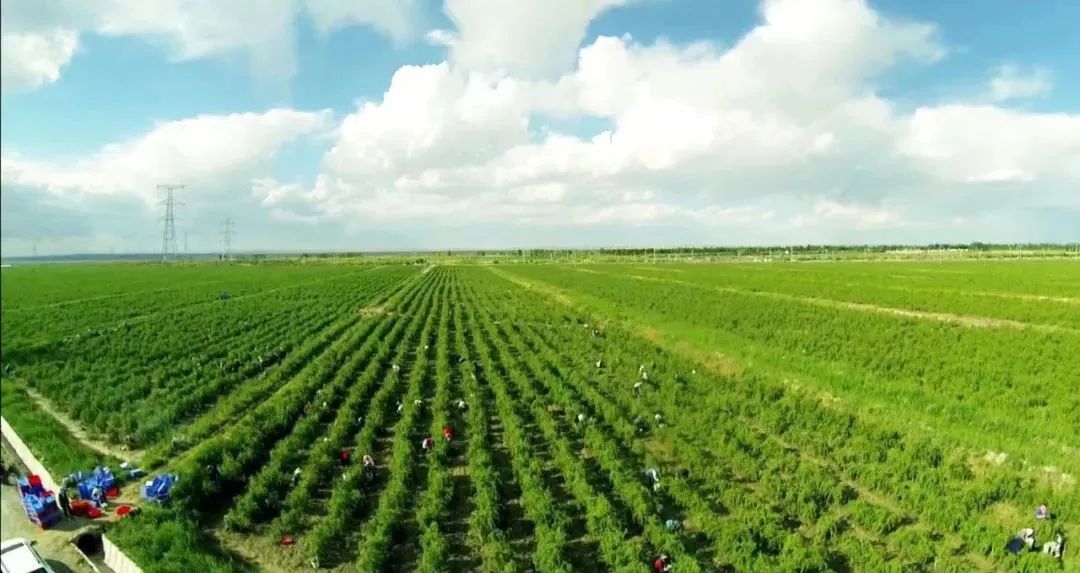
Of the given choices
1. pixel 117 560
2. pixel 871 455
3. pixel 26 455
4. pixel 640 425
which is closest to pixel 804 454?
pixel 871 455

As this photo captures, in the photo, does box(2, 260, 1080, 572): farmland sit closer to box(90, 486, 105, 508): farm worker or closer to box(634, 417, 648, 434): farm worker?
box(634, 417, 648, 434): farm worker

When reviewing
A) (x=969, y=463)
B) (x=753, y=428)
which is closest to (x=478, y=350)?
(x=753, y=428)

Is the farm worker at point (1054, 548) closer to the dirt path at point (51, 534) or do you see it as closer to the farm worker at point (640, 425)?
the farm worker at point (640, 425)

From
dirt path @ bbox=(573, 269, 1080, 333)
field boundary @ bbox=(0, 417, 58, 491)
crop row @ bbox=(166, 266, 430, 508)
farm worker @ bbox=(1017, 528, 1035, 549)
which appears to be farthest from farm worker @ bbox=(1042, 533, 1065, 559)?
dirt path @ bbox=(573, 269, 1080, 333)

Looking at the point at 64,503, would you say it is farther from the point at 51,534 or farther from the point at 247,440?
the point at 247,440

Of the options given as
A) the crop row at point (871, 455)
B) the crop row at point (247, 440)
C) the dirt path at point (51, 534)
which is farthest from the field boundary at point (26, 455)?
the crop row at point (871, 455)
